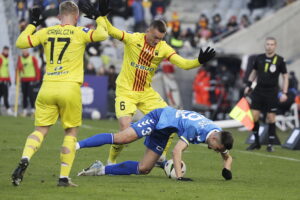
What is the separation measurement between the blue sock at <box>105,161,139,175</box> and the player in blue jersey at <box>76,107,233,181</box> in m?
0.03

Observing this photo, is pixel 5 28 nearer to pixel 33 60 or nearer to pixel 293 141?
pixel 33 60

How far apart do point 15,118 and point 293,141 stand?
9.57 metres

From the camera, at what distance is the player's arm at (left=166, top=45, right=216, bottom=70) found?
1241 centimetres

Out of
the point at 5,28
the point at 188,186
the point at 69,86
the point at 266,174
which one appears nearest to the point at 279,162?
the point at 266,174

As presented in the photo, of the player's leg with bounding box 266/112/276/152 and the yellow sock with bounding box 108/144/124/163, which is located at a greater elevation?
the yellow sock with bounding box 108/144/124/163

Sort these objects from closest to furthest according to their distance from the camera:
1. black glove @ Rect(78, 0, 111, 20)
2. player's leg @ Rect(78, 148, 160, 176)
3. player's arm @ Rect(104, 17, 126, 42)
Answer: black glove @ Rect(78, 0, 111, 20) < player's leg @ Rect(78, 148, 160, 176) < player's arm @ Rect(104, 17, 126, 42)

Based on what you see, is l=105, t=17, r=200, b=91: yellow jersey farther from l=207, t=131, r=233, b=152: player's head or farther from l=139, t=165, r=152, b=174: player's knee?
l=207, t=131, r=233, b=152: player's head

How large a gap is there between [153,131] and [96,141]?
784 millimetres

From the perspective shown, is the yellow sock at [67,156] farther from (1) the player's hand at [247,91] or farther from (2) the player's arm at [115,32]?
(1) the player's hand at [247,91]

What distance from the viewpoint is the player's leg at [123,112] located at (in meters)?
13.1

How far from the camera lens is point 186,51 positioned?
101ft

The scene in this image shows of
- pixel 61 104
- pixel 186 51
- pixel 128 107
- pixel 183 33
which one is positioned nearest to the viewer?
pixel 61 104

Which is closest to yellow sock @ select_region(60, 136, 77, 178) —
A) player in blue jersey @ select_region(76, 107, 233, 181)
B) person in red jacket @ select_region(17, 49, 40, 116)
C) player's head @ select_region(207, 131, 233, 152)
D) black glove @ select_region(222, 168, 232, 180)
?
player in blue jersey @ select_region(76, 107, 233, 181)

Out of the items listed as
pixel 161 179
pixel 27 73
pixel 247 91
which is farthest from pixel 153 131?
Answer: pixel 27 73
